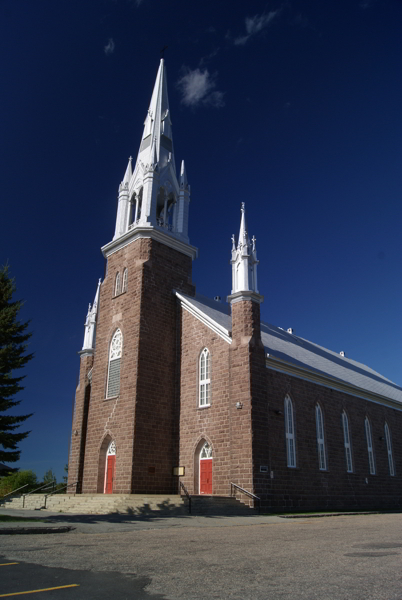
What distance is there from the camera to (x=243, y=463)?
22609 mm

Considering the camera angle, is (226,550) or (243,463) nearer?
(226,550)

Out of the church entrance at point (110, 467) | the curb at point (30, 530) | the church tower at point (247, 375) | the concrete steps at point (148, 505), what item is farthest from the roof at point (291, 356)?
the curb at point (30, 530)

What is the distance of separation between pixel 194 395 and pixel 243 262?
8005 millimetres

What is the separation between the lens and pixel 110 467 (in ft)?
88.6

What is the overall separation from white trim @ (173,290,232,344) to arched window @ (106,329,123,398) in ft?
14.2

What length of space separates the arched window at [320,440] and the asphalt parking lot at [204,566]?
16.3 m

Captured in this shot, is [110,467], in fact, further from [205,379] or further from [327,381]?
[327,381]

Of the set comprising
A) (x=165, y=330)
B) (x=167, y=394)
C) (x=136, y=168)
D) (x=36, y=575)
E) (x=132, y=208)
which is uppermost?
(x=136, y=168)

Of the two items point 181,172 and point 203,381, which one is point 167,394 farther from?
point 181,172

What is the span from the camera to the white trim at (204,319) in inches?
1019

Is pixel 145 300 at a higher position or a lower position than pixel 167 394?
higher

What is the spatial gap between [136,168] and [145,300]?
11300 millimetres

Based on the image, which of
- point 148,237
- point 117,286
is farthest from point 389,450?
point 148,237

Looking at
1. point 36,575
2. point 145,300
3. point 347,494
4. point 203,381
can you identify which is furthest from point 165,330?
point 36,575
